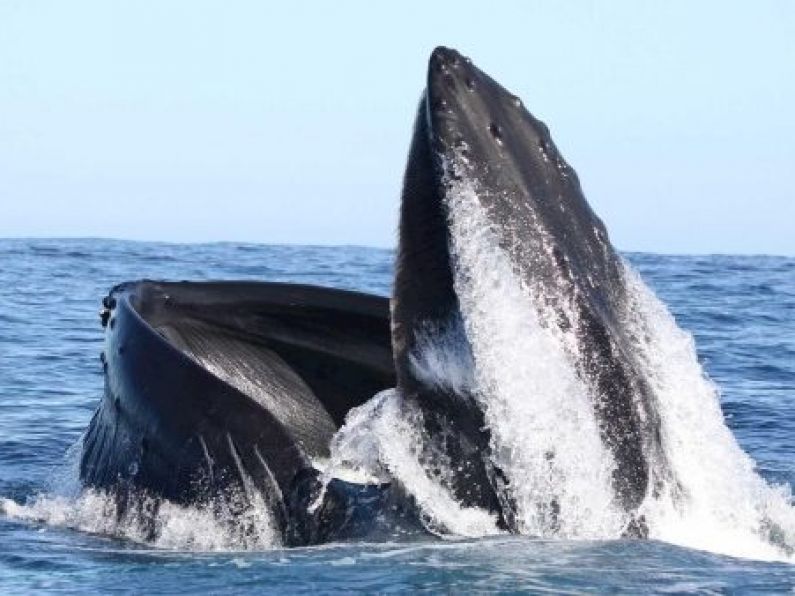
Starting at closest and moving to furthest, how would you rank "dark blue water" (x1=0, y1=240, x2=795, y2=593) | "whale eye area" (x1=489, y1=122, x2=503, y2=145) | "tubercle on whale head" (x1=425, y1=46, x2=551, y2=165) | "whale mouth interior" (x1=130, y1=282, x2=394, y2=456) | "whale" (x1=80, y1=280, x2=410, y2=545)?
"dark blue water" (x1=0, y1=240, x2=795, y2=593) < "tubercle on whale head" (x1=425, y1=46, x2=551, y2=165) < "whale eye area" (x1=489, y1=122, x2=503, y2=145) < "whale" (x1=80, y1=280, x2=410, y2=545) < "whale mouth interior" (x1=130, y1=282, x2=394, y2=456)

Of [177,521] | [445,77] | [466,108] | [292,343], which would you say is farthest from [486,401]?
[292,343]

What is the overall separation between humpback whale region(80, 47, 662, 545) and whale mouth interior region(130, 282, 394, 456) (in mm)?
790

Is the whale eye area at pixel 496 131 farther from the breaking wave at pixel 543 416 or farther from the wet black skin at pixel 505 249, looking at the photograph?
the breaking wave at pixel 543 416

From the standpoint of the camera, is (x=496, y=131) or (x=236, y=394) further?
(x=236, y=394)

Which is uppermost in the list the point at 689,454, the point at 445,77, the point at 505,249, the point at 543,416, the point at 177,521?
the point at 445,77

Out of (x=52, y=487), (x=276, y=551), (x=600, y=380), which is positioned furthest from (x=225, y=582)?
(x=52, y=487)

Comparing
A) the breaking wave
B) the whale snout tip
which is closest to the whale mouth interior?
the breaking wave

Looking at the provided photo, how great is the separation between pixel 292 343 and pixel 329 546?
6.35 feet

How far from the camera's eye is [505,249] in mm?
7824

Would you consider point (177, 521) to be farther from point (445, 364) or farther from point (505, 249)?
point (505, 249)

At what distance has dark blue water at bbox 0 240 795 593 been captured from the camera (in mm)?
7586

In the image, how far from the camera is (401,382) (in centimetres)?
825

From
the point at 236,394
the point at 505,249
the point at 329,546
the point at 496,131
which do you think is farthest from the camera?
the point at 236,394

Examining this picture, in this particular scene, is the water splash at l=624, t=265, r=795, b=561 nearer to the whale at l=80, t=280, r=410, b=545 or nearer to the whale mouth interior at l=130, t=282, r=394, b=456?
the whale at l=80, t=280, r=410, b=545
